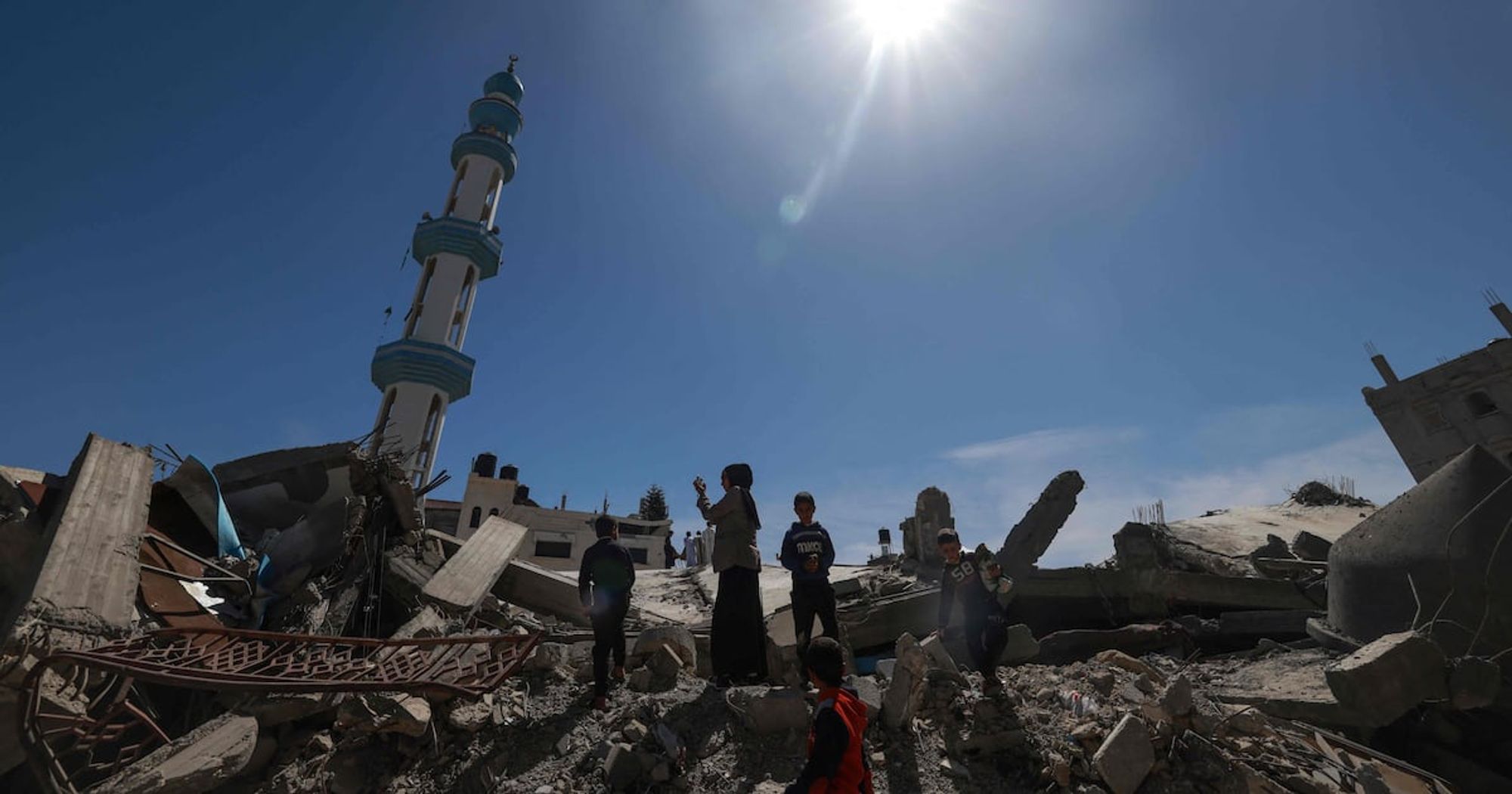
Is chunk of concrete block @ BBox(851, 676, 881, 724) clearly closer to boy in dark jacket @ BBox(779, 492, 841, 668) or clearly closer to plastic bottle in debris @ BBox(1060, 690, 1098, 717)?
boy in dark jacket @ BBox(779, 492, 841, 668)

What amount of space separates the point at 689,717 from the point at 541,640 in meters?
1.59

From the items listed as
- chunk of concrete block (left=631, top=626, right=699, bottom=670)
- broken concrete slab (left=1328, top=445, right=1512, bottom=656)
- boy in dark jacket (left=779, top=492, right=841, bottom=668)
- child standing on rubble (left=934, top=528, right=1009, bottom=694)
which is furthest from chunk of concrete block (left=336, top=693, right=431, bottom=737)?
broken concrete slab (left=1328, top=445, right=1512, bottom=656)

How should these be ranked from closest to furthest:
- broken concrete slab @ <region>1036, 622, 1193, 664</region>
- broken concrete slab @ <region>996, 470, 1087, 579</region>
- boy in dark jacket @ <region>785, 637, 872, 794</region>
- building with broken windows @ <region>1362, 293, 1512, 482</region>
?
boy in dark jacket @ <region>785, 637, 872, 794</region> < broken concrete slab @ <region>1036, 622, 1193, 664</region> < broken concrete slab @ <region>996, 470, 1087, 579</region> < building with broken windows @ <region>1362, 293, 1512, 482</region>

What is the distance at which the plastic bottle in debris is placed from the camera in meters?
4.36

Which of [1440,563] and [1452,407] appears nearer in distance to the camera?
[1440,563]

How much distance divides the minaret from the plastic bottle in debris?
26.6 m

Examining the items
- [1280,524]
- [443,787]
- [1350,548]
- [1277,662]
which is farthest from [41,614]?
[1280,524]

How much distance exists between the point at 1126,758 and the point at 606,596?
3.73m

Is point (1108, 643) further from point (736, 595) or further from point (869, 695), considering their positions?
point (736, 595)

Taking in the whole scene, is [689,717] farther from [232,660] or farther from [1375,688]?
[1375,688]

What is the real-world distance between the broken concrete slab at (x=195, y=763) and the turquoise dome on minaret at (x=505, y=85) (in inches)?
1665

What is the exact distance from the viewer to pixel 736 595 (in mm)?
4973

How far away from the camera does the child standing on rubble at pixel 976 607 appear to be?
4.66 metres

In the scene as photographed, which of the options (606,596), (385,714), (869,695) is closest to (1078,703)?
(869,695)
